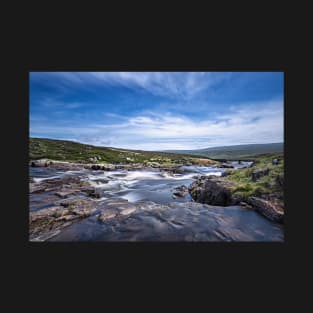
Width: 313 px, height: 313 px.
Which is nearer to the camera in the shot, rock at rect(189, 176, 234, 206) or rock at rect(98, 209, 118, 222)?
rock at rect(98, 209, 118, 222)

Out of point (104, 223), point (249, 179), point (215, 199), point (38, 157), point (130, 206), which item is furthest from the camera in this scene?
point (38, 157)

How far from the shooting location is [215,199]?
6.16 meters

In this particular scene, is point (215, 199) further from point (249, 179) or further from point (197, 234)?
point (197, 234)

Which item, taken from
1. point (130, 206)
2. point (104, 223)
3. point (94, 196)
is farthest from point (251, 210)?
point (94, 196)

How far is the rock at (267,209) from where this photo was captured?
3.81m

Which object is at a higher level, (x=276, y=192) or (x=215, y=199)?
(x=276, y=192)

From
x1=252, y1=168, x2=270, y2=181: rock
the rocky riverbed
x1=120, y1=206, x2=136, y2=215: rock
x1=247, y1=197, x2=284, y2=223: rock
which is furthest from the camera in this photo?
x1=252, y1=168, x2=270, y2=181: rock

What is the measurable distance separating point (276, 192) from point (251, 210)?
2.93 feet

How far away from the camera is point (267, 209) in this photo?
4074 millimetres

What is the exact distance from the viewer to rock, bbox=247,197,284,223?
381 centimetres

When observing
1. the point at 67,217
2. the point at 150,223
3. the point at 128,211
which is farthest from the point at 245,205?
the point at 67,217

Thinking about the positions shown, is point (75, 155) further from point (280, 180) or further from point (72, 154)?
point (280, 180)

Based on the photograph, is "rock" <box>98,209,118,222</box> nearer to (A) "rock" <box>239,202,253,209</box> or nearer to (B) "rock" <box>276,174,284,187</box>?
(A) "rock" <box>239,202,253,209</box>

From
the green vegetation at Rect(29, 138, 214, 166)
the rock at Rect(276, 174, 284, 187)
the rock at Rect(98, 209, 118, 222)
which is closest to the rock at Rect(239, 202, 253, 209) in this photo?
the rock at Rect(276, 174, 284, 187)
